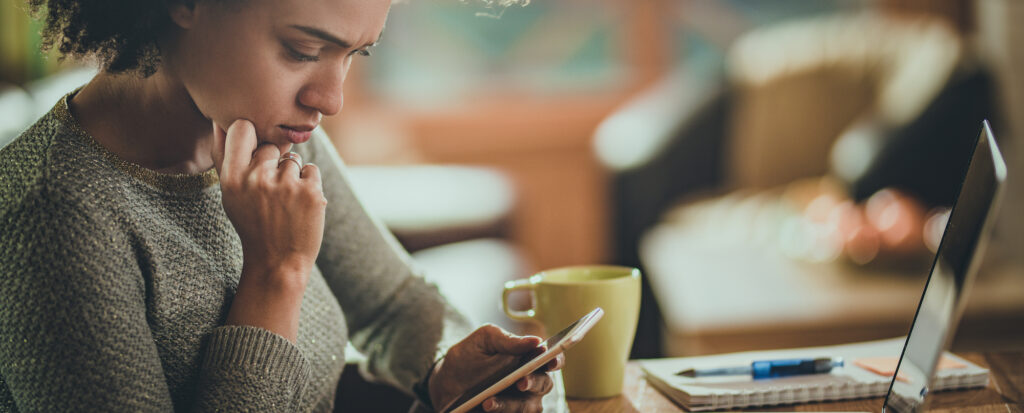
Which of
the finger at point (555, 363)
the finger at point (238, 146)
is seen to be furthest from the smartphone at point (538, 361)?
the finger at point (238, 146)

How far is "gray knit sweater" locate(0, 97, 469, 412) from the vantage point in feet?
1.62

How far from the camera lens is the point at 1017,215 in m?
2.15

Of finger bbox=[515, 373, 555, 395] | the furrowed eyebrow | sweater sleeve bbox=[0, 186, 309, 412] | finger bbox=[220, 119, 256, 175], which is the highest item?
the furrowed eyebrow

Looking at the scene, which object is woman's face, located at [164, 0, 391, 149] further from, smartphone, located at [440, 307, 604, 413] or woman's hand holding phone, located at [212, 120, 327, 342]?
smartphone, located at [440, 307, 604, 413]

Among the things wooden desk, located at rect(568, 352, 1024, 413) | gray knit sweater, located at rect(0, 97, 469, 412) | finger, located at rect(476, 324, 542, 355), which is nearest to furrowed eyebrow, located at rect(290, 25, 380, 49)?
gray knit sweater, located at rect(0, 97, 469, 412)

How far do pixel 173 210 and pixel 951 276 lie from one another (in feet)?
1.75

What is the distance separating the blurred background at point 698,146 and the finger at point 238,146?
0.48 ft

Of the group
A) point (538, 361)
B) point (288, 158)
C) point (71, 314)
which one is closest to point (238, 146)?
point (288, 158)

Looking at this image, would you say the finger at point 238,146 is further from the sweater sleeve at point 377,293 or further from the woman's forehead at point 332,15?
the sweater sleeve at point 377,293

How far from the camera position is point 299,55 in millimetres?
581

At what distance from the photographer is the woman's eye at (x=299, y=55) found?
1.88 feet

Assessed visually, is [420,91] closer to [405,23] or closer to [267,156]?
[405,23]

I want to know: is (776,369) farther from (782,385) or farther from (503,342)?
(503,342)

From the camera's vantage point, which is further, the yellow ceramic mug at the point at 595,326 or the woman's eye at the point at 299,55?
the yellow ceramic mug at the point at 595,326
